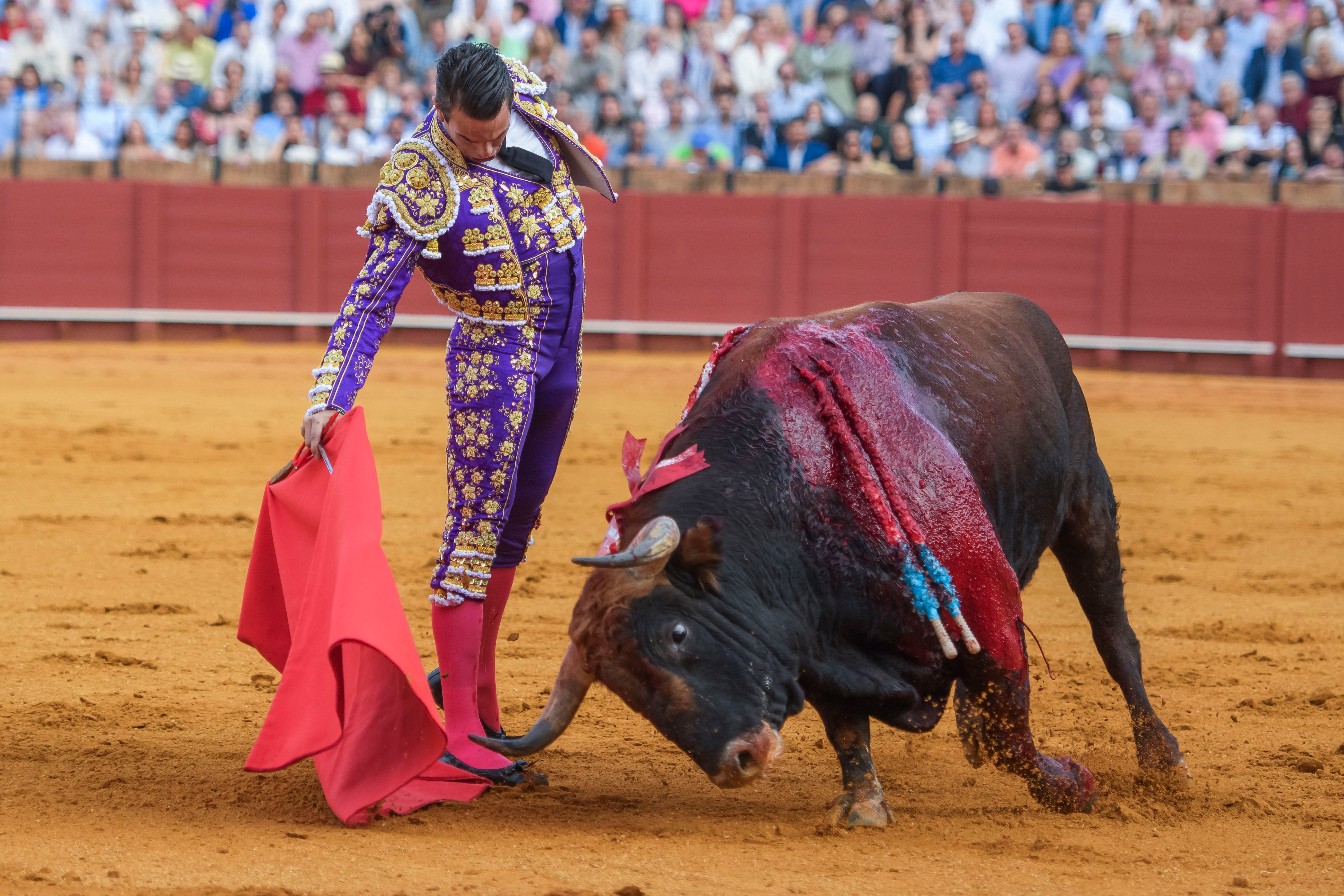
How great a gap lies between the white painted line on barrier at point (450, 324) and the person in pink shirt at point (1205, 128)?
4.63 feet

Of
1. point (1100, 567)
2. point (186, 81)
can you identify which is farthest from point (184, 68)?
point (1100, 567)

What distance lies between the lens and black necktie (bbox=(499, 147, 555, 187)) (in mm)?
2770

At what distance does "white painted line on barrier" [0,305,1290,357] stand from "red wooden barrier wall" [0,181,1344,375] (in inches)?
2.0

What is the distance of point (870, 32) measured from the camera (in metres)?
11.1

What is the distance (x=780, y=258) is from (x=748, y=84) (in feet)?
4.24

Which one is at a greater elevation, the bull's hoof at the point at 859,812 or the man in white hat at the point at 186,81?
the man in white hat at the point at 186,81

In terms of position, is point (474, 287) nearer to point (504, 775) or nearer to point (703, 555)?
point (703, 555)

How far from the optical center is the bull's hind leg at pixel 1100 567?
10.1 ft

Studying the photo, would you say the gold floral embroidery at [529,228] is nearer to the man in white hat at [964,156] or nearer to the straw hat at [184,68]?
the man in white hat at [964,156]

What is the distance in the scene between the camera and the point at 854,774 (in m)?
2.57

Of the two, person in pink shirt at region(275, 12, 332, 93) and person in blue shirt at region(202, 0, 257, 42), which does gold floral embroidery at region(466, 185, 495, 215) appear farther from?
person in blue shirt at region(202, 0, 257, 42)

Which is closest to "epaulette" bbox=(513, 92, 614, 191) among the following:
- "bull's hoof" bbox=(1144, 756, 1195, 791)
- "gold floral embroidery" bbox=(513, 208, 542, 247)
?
"gold floral embroidery" bbox=(513, 208, 542, 247)

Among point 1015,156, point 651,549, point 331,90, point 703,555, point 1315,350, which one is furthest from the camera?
point 331,90

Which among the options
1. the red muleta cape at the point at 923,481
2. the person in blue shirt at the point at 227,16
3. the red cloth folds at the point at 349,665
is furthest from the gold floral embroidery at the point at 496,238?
the person in blue shirt at the point at 227,16
